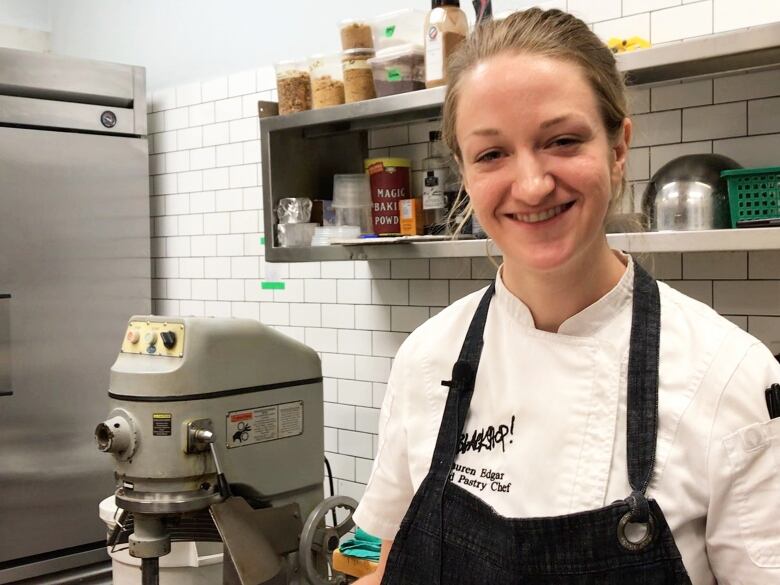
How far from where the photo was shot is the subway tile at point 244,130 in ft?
11.0

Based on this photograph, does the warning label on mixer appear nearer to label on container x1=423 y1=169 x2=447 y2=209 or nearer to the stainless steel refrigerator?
label on container x1=423 y1=169 x2=447 y2=209

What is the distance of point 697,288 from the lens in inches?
89.3

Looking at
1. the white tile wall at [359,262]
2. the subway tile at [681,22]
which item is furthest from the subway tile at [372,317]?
the subway tile at [681,22]

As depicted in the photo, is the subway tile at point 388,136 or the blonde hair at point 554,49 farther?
the subway tile at point 388,136

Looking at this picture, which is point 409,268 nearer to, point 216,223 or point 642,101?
point 642,101

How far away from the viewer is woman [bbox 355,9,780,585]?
1.18m

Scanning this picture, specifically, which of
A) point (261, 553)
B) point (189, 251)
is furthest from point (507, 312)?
point (189, 251)

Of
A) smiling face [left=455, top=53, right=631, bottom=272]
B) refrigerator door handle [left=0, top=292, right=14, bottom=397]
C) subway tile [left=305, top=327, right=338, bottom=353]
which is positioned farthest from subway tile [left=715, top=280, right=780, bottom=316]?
refrigerator door handle [left=0, top=292, right=14, bottom=397]

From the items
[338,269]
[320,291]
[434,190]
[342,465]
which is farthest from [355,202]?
[342,465]

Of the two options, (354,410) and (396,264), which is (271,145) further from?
(354,410)

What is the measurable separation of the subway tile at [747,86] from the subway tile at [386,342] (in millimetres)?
1256

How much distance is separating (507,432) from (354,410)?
1.76 metres

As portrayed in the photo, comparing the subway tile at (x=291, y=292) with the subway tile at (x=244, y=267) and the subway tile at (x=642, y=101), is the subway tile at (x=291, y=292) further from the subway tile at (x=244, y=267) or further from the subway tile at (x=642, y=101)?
Answer: the subway tile at (x=642, y=101)

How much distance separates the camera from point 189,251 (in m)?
3.70
